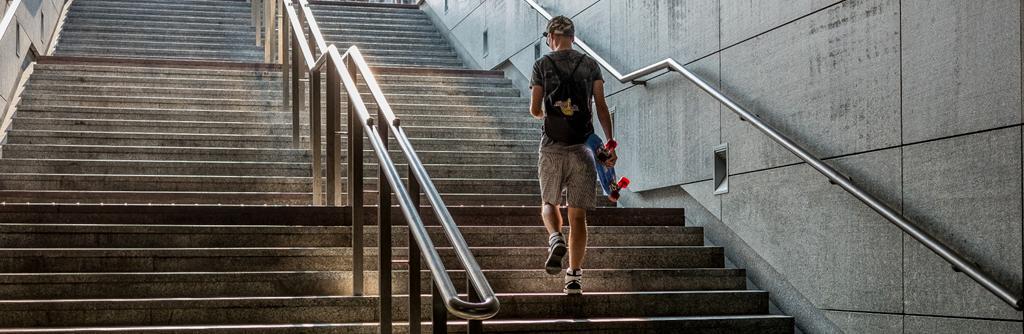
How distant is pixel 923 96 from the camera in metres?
4.78

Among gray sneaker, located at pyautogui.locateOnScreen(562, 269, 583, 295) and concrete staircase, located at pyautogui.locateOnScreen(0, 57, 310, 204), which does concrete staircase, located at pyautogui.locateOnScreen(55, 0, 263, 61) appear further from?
gray sneaker, located at pyautogui.locateOnScreen(562, 269, 583, 295)

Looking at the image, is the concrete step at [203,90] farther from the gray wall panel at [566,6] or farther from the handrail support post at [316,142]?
the handrail support post at [316,142]

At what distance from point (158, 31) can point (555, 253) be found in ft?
27.2

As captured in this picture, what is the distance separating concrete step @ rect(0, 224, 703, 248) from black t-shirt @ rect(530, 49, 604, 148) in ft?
2.86

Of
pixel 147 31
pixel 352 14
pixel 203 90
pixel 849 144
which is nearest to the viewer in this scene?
pixel 849 144

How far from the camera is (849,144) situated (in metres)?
5.29

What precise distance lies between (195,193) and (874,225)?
382 centimetres

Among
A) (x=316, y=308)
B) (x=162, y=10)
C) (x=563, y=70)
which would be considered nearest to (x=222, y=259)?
(x=316, y=308)

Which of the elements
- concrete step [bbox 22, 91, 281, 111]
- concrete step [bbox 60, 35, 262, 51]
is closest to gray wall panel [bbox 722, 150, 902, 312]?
concrete step [bbox 22, 91, 281, 111]

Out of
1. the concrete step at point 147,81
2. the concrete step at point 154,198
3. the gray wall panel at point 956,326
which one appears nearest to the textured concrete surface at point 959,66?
the gray wall panel at point 956,326

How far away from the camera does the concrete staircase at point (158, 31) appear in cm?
1162

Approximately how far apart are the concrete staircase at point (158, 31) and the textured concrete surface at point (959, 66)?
329 inches

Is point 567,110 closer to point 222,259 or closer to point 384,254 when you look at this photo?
point 384,254

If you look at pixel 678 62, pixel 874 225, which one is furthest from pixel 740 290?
pixel 678 62
